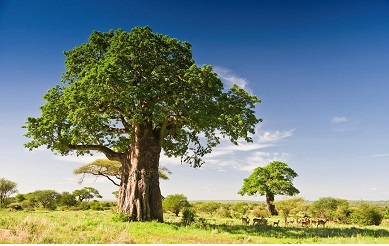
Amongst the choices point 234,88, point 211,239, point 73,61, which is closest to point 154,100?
point 234,88

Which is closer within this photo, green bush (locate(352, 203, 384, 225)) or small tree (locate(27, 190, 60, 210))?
green bush (locate(352, 203, 384, 225))

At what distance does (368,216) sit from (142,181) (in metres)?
19.6

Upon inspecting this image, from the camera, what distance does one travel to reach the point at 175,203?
3362cm

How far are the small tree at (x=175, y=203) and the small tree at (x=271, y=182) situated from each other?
28.9 feet

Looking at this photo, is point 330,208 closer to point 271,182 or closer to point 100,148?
point 271,182

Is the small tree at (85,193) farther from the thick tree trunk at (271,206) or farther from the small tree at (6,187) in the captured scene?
the thick tree trunk at (271,206)

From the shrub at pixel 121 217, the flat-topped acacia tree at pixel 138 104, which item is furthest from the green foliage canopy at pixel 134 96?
the shrub at pixel 121 217

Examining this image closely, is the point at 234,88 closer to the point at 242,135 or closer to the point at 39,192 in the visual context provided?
the point at 242,135

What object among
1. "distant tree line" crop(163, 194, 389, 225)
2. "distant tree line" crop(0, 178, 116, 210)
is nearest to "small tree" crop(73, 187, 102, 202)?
"distant tree line" crop(0, 178, 116, 210)

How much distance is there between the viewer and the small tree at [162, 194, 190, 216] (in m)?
33.7

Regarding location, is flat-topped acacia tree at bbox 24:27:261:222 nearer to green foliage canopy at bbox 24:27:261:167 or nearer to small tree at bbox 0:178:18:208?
green foliage canopy at bbox 24:27:261:167

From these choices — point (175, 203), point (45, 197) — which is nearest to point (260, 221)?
point (175, 203)

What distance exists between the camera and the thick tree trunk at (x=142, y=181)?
1684cm

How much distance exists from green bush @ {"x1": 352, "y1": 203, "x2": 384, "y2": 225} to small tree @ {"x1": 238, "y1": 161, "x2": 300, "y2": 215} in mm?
9725
